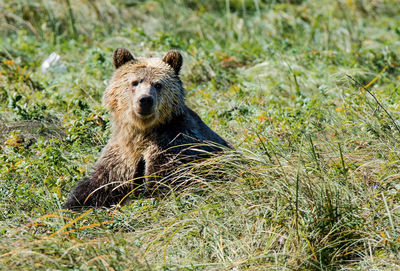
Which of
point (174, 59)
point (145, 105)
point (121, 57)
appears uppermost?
point (121, 57)

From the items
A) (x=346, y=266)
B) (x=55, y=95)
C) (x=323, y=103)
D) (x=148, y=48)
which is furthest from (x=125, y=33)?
(x=346, y=266)

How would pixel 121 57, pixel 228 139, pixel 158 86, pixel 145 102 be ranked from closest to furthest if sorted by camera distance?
pixel 145 102, pixel 158 86, pixel 121 57, pixel 228 139

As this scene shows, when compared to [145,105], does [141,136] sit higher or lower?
lower

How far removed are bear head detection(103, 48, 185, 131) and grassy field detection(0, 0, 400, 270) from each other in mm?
665

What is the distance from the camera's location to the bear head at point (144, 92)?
181 inches

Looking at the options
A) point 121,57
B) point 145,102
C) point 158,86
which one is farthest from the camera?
point 121,57

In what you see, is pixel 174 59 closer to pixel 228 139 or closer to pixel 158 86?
pixel 158 86

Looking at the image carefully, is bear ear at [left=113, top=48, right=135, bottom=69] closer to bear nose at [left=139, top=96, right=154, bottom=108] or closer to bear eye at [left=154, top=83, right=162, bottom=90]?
bear eye at [left=154, top=83, right=162, bottom=90]

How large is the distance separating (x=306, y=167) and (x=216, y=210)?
29.3 inches

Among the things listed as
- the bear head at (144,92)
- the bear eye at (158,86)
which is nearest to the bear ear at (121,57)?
the bear head at (144,92)

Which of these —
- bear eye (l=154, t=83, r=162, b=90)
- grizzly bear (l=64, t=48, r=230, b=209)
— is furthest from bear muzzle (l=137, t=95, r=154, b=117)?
bear eye (l=154, t=83, r=162, b=90)

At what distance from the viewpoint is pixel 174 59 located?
5.00 metres

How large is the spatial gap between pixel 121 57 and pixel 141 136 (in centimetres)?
84

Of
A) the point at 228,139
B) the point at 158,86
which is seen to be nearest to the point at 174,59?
the point at 158,86
